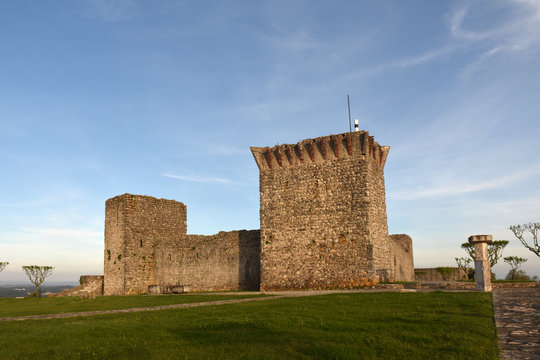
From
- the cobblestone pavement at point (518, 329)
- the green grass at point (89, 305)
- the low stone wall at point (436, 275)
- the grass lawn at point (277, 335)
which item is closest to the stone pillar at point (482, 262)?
the cobblestone pavement at point (518, 329)

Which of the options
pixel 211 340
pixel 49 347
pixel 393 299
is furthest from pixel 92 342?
pixel 393 299

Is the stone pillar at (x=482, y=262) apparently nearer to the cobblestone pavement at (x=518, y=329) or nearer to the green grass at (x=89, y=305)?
the cobblestone pavement at (x=518, y=329)

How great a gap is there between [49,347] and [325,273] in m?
15.6

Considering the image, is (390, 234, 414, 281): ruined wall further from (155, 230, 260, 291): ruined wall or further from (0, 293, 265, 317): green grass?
(0, 293, 265, 317): green grass

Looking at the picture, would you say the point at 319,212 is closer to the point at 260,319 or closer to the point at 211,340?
the point at 260,319

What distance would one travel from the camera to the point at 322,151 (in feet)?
73.9

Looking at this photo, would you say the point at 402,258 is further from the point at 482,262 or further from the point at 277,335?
the point at 277,335

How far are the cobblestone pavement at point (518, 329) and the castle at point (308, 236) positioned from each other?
33.8 feet

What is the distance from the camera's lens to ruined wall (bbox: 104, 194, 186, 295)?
2838cm

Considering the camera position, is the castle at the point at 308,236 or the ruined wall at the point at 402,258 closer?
the castle at the point at 308,236

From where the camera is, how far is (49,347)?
750 cm

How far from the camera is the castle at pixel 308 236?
69.7ft

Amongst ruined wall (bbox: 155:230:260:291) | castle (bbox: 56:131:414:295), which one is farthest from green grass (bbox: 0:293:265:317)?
ruined wall (bbox: 155:230:260:291)

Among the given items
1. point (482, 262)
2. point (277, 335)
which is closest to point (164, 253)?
point (482, 262)
